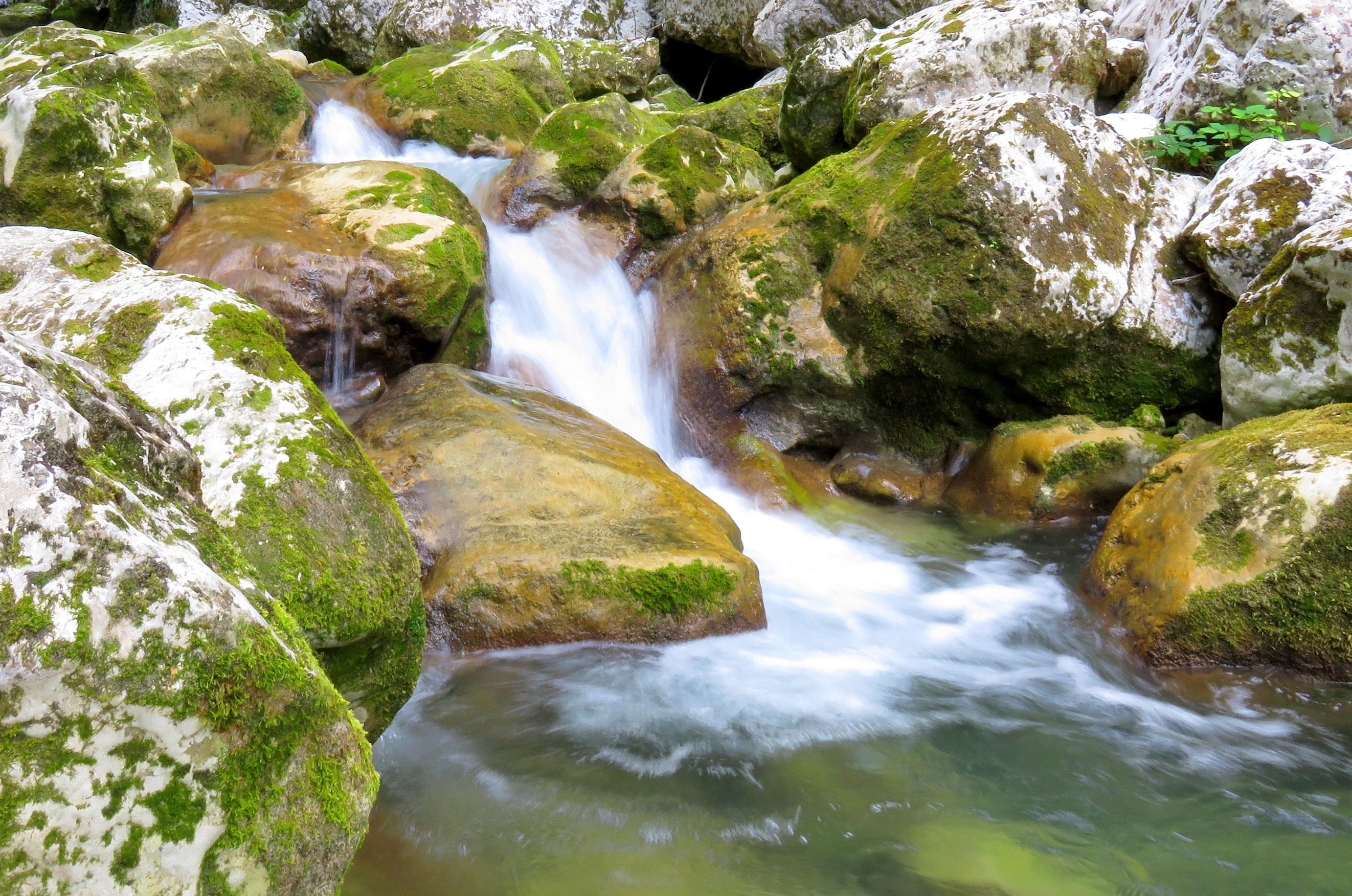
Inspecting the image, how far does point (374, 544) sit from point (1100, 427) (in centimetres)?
507

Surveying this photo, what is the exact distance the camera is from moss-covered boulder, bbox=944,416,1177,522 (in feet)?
19.7

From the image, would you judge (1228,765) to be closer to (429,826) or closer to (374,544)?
(429,826)

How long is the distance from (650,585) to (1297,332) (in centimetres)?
428

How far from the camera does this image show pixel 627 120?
30.3ft

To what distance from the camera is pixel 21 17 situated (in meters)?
19.2

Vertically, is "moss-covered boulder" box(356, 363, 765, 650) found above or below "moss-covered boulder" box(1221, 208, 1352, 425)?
below

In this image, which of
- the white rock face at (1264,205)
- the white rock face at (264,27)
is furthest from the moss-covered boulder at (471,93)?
the white rock face at (1264,205)

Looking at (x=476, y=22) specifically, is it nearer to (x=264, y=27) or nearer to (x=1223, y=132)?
(x=264, y=27)

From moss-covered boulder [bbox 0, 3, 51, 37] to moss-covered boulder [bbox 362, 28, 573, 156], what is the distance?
12.4 meters

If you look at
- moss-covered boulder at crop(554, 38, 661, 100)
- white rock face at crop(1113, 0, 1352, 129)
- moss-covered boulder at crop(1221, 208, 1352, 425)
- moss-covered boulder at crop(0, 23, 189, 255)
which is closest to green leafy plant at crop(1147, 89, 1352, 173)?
white rock face at crop(1113, 0, 1352, 129)

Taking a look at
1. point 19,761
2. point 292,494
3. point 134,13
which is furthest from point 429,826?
point 134,13

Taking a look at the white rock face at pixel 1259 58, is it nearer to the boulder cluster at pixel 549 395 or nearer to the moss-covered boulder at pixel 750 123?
the boulder cluster at pixel 549 395

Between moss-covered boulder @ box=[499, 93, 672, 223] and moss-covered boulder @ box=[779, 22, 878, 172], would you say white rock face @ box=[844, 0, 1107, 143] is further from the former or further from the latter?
moss-covered boulder @ box=[499, 93, 672, 223]

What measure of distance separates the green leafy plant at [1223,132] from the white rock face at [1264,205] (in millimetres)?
493
